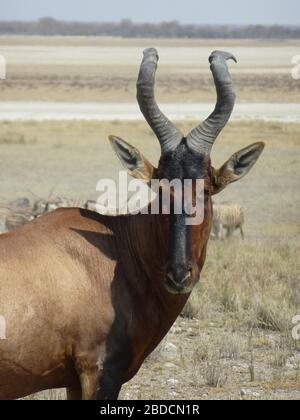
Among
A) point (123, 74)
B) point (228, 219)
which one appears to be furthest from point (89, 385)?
point (123, 74)

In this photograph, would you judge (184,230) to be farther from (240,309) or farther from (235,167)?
(240,309)

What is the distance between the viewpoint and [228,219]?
1883 centimetres

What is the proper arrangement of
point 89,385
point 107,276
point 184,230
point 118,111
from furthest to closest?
point 118,111 → point 107,276 → point 184,230 → point 89,385

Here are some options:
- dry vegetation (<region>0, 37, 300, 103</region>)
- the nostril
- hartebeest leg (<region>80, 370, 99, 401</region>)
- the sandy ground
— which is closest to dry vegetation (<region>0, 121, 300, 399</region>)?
hartebeest leg (<region>80, 370, 99, 401</region>)

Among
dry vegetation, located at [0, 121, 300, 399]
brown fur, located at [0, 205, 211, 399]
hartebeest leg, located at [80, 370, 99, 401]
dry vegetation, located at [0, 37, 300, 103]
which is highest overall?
dry vegetation, located at [0, 37, 300, 103]

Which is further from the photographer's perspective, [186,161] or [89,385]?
[186,161]

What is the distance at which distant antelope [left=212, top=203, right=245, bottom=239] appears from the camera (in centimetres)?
1883

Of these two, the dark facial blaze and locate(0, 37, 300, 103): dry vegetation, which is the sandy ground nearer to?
locate(0, 37, 300, 103): dry vegetation

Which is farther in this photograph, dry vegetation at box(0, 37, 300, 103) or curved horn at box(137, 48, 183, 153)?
dry vegetation at box(0, 37, 300, 103)

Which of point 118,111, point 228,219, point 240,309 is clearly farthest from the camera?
point 118,111

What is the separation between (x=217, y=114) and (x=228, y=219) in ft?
39.3

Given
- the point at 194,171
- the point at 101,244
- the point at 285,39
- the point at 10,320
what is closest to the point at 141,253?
the point at 101,244

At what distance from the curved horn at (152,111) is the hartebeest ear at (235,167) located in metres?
0.37
